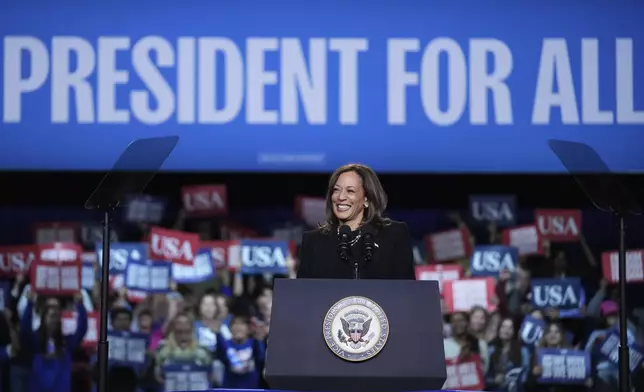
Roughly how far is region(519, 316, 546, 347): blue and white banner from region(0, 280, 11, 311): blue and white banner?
2524 mm

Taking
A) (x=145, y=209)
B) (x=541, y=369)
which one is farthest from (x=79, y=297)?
(x=541, y=369)

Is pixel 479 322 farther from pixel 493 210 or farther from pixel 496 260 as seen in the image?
pixel 493 210

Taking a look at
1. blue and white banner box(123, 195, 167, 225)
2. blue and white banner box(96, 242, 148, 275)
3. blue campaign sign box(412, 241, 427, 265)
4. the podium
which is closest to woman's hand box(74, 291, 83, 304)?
blue and white banner box(96, 242, 148, 275)

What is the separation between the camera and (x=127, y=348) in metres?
4.73

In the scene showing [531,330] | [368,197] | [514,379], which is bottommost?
[514,379]

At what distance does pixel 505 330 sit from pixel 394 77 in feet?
4.47

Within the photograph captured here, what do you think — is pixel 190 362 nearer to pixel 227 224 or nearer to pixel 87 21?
pixel 227 224

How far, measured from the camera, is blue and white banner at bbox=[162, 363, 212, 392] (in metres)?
4.72

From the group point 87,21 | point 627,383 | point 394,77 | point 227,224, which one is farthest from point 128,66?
point 627,383

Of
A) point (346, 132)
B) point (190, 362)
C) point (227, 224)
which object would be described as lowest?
point (190, 362)

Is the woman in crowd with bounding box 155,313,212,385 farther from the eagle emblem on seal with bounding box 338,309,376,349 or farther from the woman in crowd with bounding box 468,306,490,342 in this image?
the eagle emblem on seal with bounding box 338,309,376,349

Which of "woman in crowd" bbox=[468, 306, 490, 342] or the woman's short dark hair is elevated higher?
the woman's short dark hair

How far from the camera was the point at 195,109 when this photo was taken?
174 inches

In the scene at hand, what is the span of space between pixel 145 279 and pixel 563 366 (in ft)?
6.90
